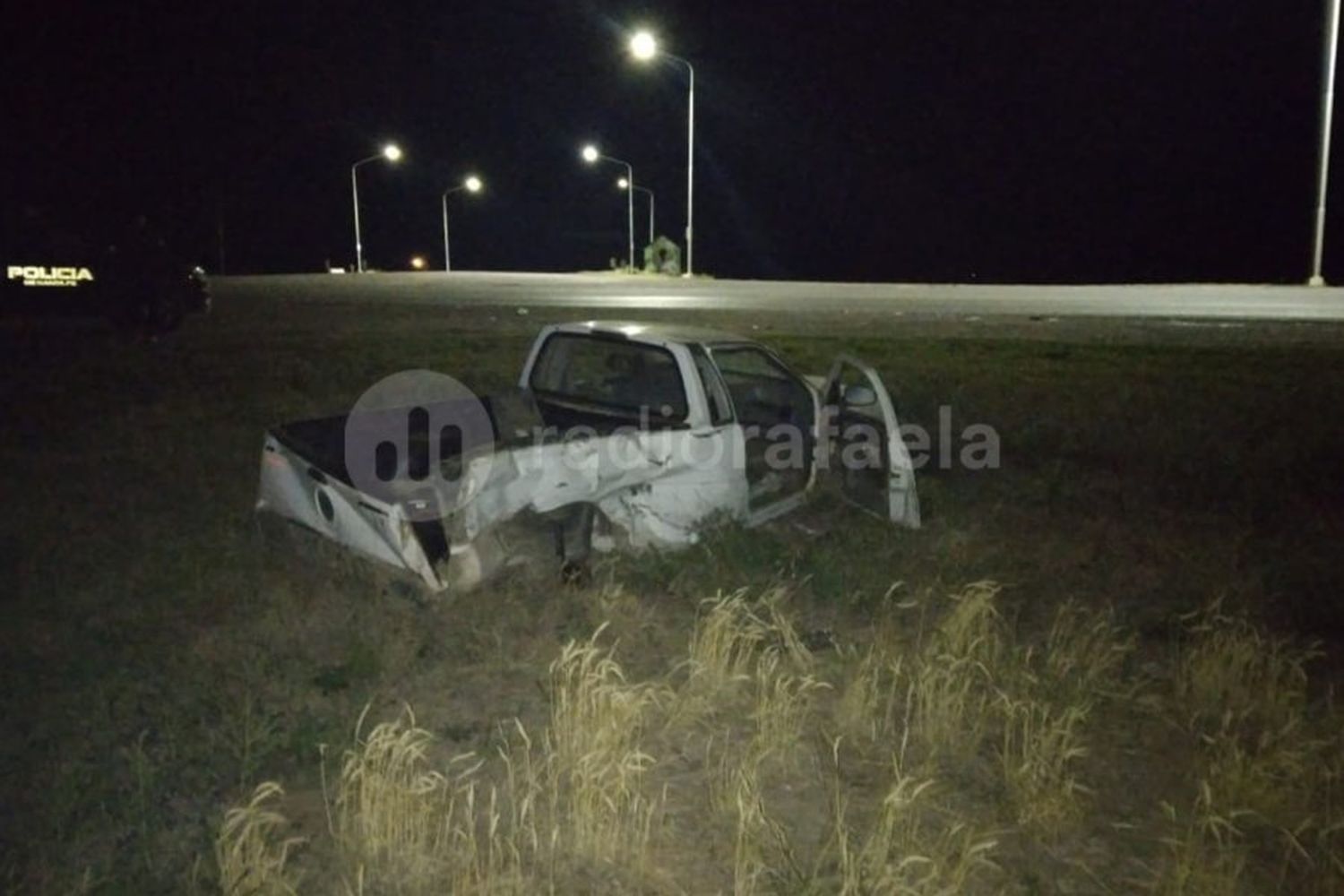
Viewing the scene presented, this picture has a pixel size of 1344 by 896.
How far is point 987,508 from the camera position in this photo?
27.5 ft

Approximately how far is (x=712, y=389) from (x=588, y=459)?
1.12 metres

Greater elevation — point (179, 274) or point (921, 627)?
point (179, 274)

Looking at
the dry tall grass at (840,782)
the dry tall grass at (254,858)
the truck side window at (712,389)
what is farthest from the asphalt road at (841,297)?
the dry tall grass at (254,858)

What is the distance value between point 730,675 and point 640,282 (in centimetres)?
3122

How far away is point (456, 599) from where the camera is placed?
5938mm

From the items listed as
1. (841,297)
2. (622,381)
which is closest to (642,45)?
(841,297)

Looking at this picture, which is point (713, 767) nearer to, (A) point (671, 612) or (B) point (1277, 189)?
(A) point (671, 612)

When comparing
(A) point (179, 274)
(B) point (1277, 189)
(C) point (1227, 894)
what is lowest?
(C) point (1227, 894)

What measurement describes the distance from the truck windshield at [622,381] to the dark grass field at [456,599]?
34.3 inches

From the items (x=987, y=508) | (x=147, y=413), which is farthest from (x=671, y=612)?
(x=147, y=413)

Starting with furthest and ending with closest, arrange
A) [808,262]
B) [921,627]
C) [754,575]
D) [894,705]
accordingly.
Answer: [808,262] → [754,575] → [921,627] → [894,705]

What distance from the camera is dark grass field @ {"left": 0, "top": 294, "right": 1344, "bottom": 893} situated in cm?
399

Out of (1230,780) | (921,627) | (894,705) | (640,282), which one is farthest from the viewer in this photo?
(640,282)

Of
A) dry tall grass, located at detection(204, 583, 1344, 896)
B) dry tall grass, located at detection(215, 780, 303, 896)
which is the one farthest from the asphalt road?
dry tall grass, located at detection(215, 780, 303, 896)
